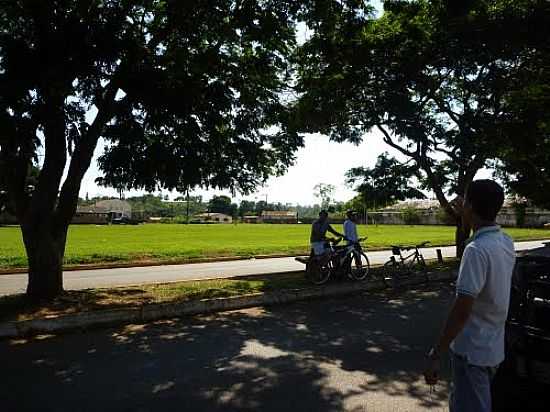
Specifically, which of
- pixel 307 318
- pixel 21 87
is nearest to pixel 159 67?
pixel 21 87

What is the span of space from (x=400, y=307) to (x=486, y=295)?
21.1ft

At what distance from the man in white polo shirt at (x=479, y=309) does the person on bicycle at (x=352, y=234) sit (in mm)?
9155

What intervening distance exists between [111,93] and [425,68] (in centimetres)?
912

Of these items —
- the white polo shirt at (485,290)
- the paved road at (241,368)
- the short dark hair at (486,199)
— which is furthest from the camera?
the paved road at (241,368)

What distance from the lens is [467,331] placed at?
99.3 inches

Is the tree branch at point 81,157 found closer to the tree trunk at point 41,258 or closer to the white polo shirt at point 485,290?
the tree trunk at point 41,258

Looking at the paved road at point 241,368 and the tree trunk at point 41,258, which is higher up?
the tree trunk at point 41,258

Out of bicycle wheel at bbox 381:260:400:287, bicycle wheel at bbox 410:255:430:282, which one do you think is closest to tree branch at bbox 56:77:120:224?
bicycle wheel at bbox 381:260:400:287

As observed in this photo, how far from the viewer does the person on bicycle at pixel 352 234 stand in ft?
38.5

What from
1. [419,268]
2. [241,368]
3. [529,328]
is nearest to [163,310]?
[241,368]

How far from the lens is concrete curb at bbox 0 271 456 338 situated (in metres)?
6.69

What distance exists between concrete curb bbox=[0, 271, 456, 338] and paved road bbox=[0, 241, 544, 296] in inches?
160

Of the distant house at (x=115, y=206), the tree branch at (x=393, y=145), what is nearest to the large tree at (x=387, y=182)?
the tree branch at (x=393, y=145)

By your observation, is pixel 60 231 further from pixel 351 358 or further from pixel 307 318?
pixel 351 358
